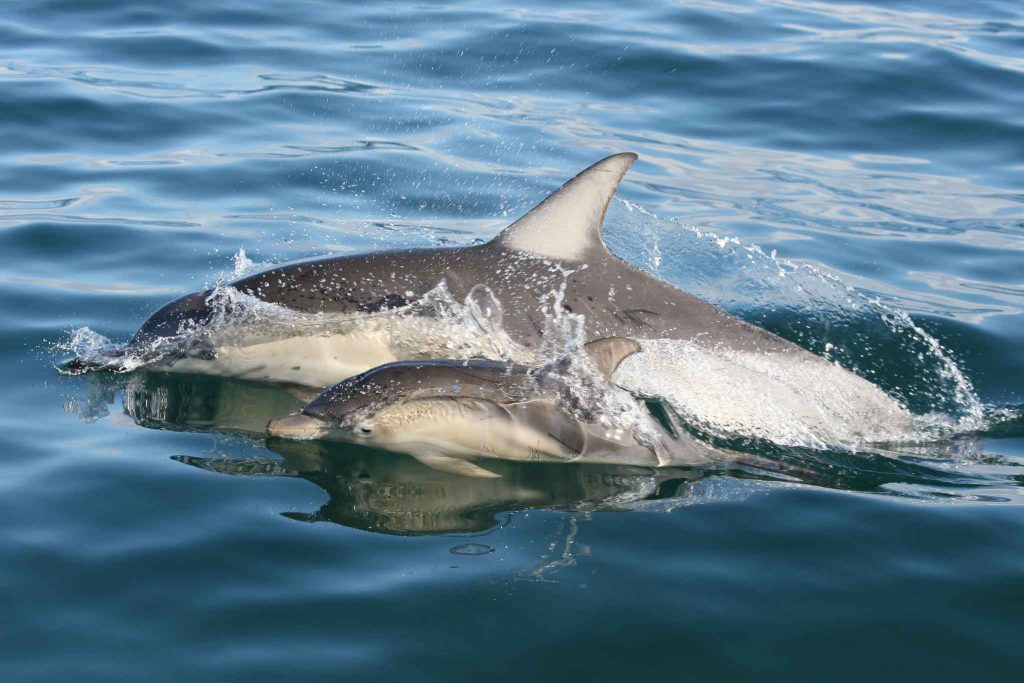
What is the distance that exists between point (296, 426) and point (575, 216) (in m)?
2.43

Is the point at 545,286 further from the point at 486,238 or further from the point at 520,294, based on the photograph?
the point at 486,238

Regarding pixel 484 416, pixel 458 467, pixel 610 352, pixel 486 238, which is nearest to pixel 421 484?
pixel 458 467

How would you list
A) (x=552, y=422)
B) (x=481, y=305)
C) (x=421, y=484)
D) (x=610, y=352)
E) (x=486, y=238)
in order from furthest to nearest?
(x=486, y=238), (x=481, y=305), (x=610, y=352), (x=552, y=422), (x=421, y=484)

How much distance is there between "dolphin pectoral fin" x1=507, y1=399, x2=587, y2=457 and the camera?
6.23 m

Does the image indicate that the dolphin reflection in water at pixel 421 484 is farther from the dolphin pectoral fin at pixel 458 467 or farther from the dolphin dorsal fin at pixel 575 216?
the dolphin dorsal fin at pixel 575 216

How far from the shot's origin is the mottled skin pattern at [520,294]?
7.79 m

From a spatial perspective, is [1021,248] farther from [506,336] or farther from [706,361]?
[506,336]

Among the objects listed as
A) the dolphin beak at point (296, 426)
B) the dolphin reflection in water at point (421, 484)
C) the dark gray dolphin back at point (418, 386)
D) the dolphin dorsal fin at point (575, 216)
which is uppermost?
the dolphin dorsal fin at point (575, 216)

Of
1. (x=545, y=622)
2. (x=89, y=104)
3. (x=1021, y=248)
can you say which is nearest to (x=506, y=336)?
(x=545, y=622)

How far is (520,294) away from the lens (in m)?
7.86

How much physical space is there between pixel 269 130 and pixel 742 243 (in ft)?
17.5

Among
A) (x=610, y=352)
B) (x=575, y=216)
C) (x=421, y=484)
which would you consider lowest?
(x=421, y=484)

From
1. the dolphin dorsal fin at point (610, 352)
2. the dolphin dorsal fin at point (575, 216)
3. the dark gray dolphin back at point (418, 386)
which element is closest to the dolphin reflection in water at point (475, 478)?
the dark gray dolphin back at point (418, 386)

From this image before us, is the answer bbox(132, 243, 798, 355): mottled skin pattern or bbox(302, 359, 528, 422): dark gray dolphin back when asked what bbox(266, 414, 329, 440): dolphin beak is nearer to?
bbox(302, 359, 528, 422): dark gray dolphin back
